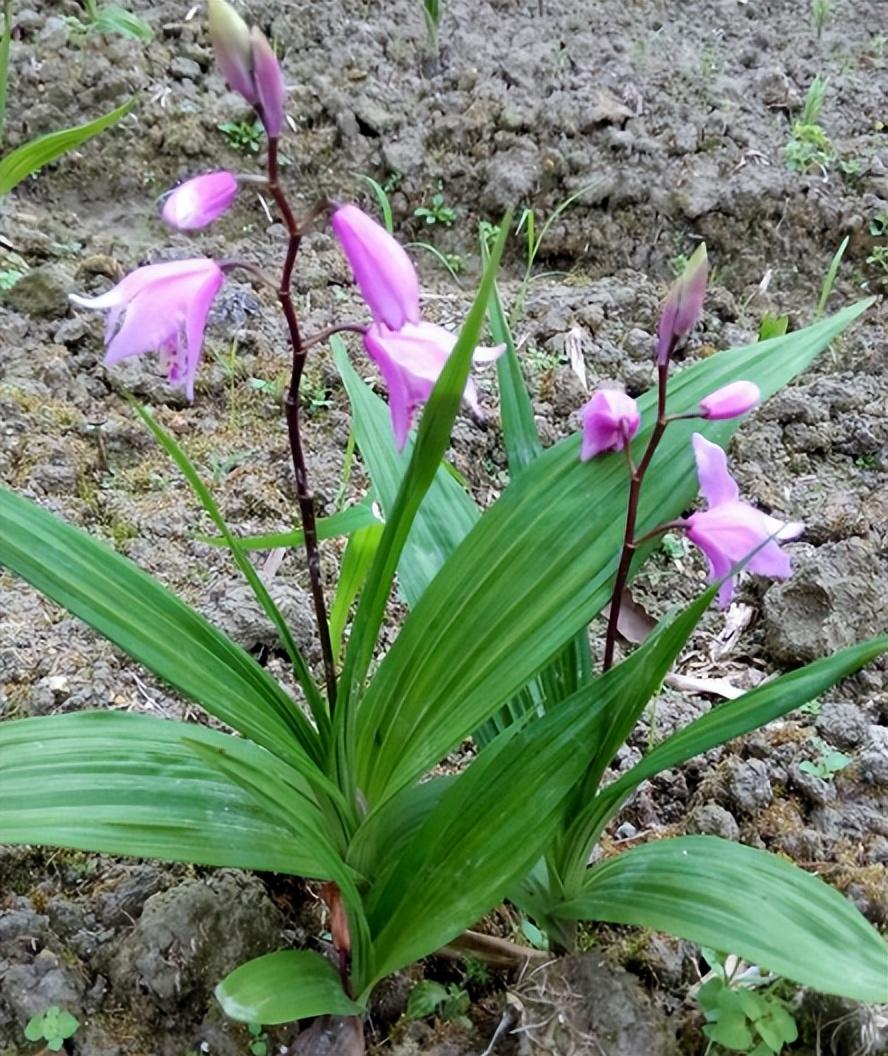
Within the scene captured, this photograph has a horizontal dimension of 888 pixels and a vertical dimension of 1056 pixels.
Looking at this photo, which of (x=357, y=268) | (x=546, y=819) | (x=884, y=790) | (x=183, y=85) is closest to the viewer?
(x=357, y=268)

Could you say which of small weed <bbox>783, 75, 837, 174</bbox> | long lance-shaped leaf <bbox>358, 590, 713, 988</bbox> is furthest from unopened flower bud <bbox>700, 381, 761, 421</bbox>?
small weed <bbox>783, 75, 837, 174</bbox>

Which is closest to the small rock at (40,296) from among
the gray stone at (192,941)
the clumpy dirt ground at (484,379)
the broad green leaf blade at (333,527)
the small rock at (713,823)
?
the clumpy dirt ground at (484,379)

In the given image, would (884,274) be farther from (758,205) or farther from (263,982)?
(263,982)

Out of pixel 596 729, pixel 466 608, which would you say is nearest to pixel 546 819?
pixel 596 729

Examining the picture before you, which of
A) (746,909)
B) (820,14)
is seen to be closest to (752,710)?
(746,909)

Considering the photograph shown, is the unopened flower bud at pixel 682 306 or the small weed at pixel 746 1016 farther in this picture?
the small weed at pixel 746 1016

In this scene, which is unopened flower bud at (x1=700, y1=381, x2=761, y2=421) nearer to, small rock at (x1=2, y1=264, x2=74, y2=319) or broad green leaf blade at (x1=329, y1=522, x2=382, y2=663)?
broad green leaf blade at (x1=329, y1=522, x2=382, y2=663)

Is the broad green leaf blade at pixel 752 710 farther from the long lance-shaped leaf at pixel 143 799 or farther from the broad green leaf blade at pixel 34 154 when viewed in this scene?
the broad green leaf blade at pixel 34 154
